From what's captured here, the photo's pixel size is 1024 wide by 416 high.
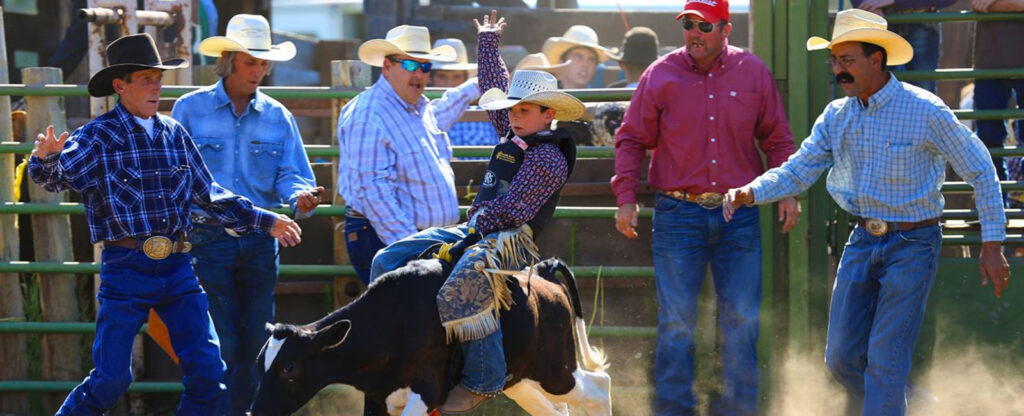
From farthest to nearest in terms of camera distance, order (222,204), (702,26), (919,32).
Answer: (919,32) → (702,26) → (222,204)

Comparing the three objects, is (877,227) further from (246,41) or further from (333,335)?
(246,41)

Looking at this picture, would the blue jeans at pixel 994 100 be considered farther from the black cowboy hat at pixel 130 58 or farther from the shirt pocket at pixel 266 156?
the black cowboy hat at pixel 130 58

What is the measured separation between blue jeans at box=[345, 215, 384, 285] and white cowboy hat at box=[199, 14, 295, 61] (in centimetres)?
100

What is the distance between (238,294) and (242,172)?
26.2 inches

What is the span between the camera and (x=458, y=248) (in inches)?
232

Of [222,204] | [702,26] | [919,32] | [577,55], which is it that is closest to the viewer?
[222,204]

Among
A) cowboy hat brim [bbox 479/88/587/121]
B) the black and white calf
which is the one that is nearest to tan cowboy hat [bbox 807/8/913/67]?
cowboy hat brim [bbox 479/88/587/121]

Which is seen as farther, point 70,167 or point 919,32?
point 919,32

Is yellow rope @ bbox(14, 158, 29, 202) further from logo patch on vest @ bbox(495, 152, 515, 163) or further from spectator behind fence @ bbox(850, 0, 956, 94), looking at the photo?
spectator behind fence @ bbox(850, 0, 956, 94)

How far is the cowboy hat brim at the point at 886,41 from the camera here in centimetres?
579

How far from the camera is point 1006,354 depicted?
710cm

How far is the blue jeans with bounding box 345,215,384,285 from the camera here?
662cm

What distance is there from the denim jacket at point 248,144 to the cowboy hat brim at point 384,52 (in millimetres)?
578

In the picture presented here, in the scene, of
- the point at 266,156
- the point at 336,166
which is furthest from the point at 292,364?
the point at 336,166
